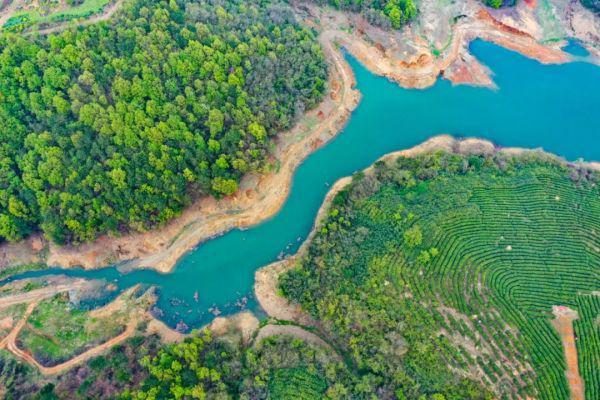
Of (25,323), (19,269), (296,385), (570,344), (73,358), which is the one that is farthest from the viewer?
(19,269)

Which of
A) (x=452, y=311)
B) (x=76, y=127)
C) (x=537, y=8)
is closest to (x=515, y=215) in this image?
(x=452, y=311)

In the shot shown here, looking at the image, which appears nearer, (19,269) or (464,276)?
(464,276)

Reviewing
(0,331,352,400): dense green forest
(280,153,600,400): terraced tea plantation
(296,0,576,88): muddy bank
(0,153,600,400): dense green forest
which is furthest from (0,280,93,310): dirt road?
(296,0,576,88): muddy bank

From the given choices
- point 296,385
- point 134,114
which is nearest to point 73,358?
point 296,385

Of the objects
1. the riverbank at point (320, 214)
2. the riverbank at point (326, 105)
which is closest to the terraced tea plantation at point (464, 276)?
the riverbank at point (320, 214)

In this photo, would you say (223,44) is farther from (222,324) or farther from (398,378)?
(398,378)

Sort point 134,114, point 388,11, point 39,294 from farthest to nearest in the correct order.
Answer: point 388,11 → point 134,114 → point 39,294

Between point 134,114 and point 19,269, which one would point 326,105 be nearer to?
point 134,114
